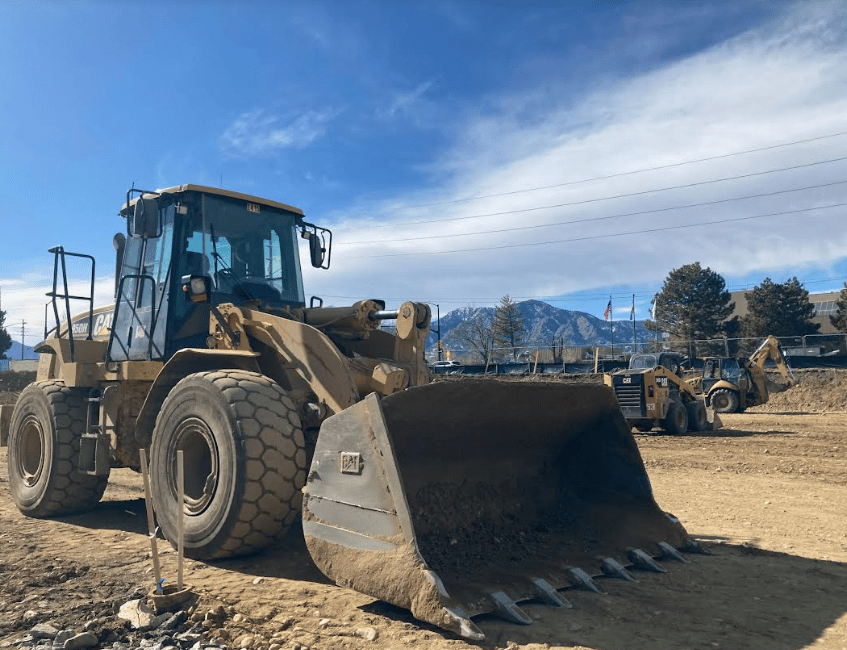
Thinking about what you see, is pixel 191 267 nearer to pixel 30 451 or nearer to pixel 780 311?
pixel 30 451

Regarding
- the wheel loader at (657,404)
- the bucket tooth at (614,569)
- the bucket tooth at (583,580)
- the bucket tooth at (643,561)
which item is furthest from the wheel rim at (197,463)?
the wheel loader at (657,404)

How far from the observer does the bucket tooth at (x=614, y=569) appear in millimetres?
4785

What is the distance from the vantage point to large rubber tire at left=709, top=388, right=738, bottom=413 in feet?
78.9

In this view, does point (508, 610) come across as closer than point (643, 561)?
Yes

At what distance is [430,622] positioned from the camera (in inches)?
147

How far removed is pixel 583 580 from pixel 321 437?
1.84m

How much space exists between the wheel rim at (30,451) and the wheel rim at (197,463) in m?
2.97

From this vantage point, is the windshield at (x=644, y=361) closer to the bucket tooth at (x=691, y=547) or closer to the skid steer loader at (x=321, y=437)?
the skid steer loader at (x=321, y=437)

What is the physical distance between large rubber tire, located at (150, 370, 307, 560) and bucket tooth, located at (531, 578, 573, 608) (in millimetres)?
1713

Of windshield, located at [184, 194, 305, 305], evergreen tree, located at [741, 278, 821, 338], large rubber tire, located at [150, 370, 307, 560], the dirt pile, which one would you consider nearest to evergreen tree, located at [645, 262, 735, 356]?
evergreen tree, located at [741, 278, 821, 338]

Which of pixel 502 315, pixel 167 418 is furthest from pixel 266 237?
pixel 502 315

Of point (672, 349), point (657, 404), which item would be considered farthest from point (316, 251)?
point (672, 349)

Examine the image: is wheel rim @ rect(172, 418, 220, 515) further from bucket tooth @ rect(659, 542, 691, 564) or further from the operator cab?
bucket tooth @ rect(659, 542, 691, 564)

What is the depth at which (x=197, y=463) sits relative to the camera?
573 cm
